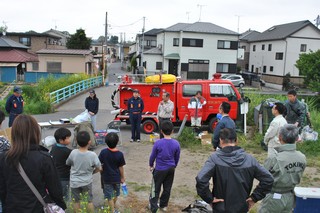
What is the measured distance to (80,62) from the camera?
34.4 m

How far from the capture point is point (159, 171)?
5285 mm

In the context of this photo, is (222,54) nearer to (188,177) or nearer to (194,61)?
(194,61)

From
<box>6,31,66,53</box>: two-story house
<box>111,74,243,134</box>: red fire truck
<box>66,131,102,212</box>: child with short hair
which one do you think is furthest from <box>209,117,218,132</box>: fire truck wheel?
<box>6,31,66,53</box>: two-story house

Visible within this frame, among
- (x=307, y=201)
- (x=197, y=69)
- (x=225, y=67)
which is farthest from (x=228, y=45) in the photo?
(x=307, y=201)

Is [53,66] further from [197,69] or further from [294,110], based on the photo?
[294,110]

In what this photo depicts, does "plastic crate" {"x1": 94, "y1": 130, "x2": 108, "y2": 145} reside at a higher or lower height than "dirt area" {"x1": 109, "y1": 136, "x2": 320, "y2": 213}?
higher

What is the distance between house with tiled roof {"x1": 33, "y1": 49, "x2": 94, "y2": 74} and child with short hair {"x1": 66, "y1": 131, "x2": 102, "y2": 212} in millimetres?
30296

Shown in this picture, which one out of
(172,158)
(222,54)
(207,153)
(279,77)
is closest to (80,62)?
(222,54)

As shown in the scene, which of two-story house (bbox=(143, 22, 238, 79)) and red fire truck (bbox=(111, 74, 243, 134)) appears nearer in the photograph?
red fire truck (bbox=(111, 74, 243, 134))

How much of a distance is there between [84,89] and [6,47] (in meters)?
17.2

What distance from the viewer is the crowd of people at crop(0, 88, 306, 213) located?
303cm

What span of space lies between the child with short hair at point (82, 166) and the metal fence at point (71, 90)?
13.7m

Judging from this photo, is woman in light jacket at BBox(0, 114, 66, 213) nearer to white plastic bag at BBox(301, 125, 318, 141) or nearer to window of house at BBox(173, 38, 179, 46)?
white plastic bag at BBox(301, 125, 318, 141)

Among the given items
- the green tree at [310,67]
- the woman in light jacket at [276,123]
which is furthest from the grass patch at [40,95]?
the green tree at [310,67]
